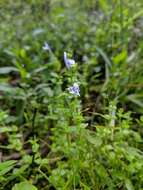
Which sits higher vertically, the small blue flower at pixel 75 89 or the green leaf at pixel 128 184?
the small blue flower at pixel 75 89

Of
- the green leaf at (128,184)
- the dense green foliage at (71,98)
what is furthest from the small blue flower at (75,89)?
the green leaf at (128,184)

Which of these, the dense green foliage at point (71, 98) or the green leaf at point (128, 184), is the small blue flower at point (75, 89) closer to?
the dense green foliage at point (71, 98)

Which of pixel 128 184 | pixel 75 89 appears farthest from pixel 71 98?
pixel 128 184

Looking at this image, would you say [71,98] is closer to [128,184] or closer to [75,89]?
[75,89]

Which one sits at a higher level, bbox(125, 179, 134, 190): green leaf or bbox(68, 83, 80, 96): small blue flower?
bbox(68, 83, 80, 96): small blue flower

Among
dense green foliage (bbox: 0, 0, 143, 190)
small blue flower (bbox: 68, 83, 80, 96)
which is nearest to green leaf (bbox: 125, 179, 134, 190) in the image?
dense green foliage (bbox: 0, 0, 143, 190)

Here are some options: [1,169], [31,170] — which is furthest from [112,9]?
[1,169]

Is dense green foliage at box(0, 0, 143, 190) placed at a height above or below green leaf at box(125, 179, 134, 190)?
above

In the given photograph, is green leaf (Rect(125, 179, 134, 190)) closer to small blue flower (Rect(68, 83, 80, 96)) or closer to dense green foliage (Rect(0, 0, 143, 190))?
dense green foliage (Rect(0, 0, 143, 190))
